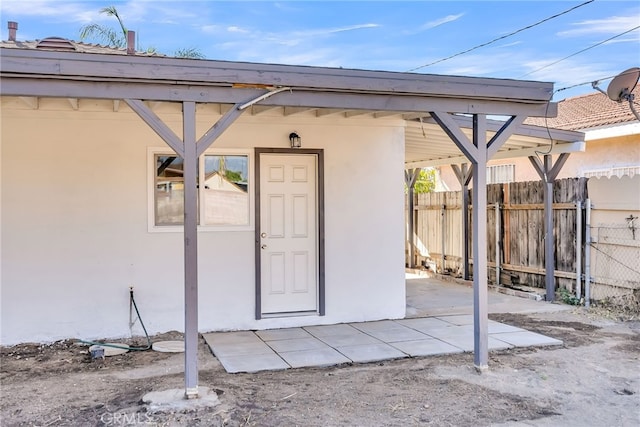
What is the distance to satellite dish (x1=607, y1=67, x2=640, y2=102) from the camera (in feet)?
20.0

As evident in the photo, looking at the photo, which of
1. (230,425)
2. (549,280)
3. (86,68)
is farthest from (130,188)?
(549,280)

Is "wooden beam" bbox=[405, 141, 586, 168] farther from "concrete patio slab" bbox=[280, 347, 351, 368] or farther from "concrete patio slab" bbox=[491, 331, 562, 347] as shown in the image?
"concrete patio slab" bbox=[280, 347, 351, 368]

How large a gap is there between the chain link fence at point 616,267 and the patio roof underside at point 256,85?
121 inches

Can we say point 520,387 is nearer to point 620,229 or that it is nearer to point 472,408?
point 472,408

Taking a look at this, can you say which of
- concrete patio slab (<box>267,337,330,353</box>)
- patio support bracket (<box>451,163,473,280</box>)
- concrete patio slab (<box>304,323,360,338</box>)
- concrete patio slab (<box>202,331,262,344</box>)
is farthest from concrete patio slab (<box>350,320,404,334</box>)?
patio support bracket (<box>451,163,473,280</box>)

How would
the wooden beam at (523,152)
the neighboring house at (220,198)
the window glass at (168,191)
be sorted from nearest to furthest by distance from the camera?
the neighboring house at (220,198), the window glass at (168,191), the wooden beam at (523,152)

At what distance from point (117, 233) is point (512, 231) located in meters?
6.40

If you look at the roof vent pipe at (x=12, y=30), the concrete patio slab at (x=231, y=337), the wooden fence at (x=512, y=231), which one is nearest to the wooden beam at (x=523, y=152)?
the wooden fence at (x=512, y=231)

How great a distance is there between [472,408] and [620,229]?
4.63 m

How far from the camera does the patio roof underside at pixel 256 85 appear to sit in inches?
142

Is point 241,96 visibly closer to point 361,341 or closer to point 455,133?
point 455,133

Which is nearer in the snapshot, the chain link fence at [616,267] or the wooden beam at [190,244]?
the wooden beam at [190,244]

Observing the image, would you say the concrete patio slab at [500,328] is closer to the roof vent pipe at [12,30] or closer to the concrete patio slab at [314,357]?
the concrete patio slab at [314,357]

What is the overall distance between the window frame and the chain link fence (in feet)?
16.1
